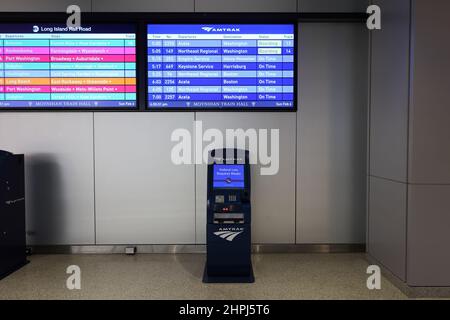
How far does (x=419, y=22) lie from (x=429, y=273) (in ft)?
6.92

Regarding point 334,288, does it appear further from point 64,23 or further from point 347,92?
point 64,23

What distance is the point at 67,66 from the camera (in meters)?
4.05

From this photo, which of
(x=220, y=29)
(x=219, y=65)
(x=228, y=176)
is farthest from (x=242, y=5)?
(x=228, y=176)

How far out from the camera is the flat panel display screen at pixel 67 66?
404 centimetres

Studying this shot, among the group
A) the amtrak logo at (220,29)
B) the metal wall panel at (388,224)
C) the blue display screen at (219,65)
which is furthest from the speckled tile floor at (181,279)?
the amtrak logo at (220,29)

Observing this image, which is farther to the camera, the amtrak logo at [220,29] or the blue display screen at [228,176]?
the amtrak logo at [220,29]

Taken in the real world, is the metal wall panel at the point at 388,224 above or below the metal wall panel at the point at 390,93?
below

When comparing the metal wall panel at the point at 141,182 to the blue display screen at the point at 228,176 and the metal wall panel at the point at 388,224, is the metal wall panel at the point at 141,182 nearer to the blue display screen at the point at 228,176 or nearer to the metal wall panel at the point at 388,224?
the blue display screen at the point at 228,176

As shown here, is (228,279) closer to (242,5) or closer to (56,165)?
(56,165)

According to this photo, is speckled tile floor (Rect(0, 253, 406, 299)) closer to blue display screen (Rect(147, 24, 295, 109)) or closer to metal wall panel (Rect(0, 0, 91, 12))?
blue display screen (Rect(147, 24, 295, 109))

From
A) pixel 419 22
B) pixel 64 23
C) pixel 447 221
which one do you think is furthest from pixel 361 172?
pixel 64 23

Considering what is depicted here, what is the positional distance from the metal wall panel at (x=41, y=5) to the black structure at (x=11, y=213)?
174cm

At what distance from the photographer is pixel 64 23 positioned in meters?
4.03

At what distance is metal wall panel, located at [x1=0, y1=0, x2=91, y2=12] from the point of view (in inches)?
161
